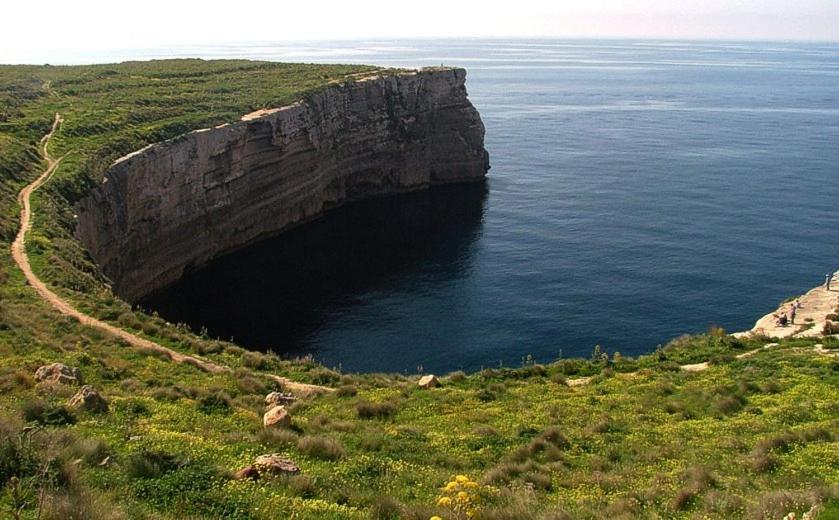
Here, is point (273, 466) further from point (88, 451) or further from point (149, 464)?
point (88, 451)

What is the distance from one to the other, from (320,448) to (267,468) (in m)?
3.10

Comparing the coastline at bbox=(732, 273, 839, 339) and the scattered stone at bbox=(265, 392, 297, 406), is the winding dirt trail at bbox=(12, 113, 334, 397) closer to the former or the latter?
the scattered stone at bbox=(265, 392, 297, 406)

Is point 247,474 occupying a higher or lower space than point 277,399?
higher

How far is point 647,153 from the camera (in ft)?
381

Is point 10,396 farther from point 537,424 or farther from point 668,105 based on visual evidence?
point 668,105

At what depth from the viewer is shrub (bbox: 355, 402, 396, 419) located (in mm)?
25516

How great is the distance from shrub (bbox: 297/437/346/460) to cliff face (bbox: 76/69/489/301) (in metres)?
39.9

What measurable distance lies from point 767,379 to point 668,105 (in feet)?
513

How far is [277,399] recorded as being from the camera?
26656 mm

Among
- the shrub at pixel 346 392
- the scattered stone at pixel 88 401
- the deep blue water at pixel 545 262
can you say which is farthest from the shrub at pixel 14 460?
the deep blue water at pixel 545 262

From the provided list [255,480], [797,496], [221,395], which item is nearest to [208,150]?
[221,395]

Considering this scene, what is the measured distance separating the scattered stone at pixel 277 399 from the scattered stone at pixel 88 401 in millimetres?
6729

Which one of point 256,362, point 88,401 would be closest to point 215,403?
point 88,401

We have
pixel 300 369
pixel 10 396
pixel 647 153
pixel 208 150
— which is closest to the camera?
pixel 10 396
